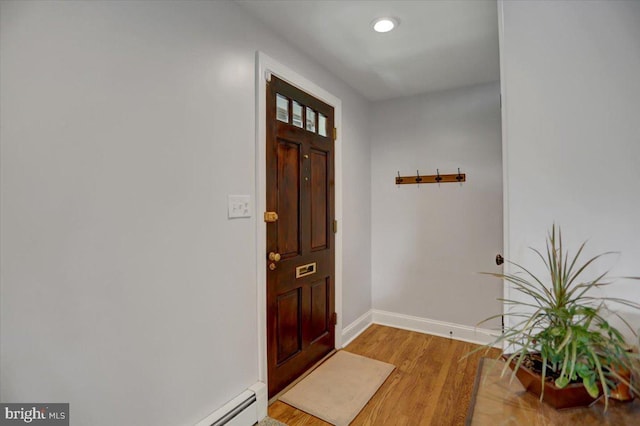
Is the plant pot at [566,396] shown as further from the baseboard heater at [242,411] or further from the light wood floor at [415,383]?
the baseboard heater at [242,411]

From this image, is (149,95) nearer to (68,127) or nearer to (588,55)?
(68,127)

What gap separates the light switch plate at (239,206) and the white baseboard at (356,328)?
5.30 ft

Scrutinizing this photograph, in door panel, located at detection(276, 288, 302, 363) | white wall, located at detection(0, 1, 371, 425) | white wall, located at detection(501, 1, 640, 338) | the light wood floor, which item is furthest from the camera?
door panel, located at detection(276, 288, 302, 363)

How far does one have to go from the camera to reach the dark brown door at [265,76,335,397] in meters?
1.94

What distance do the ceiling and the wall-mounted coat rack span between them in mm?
838

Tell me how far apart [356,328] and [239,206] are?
74.4 inches

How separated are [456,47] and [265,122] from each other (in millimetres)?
1482

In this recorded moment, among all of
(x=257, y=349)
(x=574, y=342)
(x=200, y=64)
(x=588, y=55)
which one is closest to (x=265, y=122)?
(x=200, y=64)

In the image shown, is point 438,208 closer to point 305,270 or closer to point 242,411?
point 305,270

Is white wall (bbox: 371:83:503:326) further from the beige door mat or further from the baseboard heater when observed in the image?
the baseboard heater

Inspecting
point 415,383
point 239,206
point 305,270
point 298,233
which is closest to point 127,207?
point 239,206

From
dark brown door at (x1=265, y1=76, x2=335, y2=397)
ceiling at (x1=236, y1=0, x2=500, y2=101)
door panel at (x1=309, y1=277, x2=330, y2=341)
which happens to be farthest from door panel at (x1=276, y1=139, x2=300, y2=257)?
ceiling at (x1=236, y1=0, x2=500, y2=101)

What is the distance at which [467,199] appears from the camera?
279 cm

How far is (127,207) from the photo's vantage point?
1.21 metres
